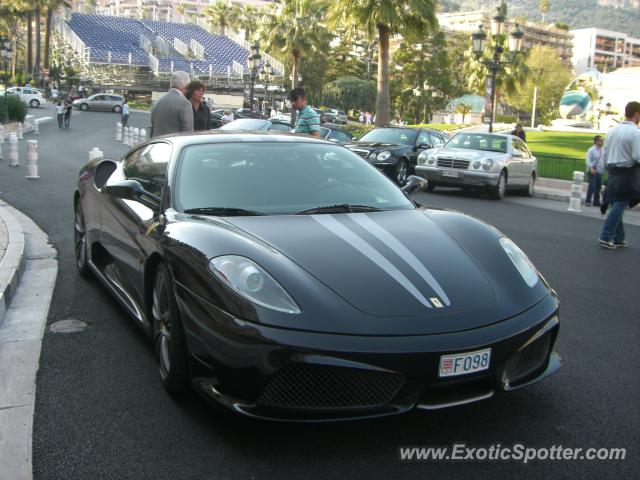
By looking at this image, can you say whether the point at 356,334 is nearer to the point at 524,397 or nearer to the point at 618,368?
the point at 524,397

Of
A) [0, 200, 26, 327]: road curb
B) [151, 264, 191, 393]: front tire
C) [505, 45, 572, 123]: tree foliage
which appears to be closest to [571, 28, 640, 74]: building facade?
[505, 45, 572, 123]: tree foliage

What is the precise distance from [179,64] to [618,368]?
254 feet

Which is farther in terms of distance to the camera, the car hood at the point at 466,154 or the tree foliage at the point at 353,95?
the tree foliage at the point at 353,95

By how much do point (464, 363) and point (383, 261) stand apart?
2.21 feet

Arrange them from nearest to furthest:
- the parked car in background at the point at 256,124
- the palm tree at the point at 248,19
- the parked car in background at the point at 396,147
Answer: the parked car in background at the point at 396,147
the parked car in background at the point at 256,124
the palm tree at the point at 248,19

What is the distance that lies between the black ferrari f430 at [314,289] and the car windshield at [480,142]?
13.5 metres

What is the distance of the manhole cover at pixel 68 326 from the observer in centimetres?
485

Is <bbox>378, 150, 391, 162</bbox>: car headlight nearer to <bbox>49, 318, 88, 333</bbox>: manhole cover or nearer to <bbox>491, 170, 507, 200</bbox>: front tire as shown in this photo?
<bbox>491, 170, 507, 200</bbox>: front tire

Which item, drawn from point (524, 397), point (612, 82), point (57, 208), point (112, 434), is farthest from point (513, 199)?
point (612, 82)

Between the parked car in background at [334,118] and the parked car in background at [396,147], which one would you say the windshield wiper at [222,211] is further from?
the parked car in background at [334,118]

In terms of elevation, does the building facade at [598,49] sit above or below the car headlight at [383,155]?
above

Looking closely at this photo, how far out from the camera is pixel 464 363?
299cm

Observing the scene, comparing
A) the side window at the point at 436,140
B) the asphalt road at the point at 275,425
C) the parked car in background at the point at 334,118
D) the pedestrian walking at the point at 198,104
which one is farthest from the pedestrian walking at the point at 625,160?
the parked car in background at the point at 334,118

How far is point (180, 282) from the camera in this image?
3.46 meters
